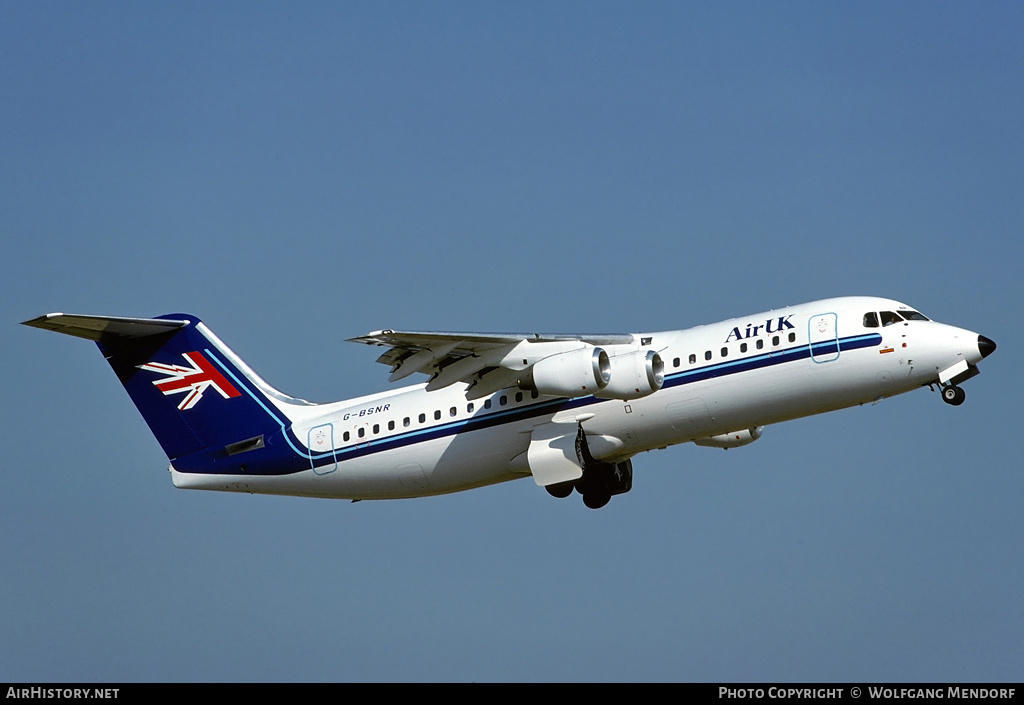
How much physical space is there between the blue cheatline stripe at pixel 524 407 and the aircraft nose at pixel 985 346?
1.51m

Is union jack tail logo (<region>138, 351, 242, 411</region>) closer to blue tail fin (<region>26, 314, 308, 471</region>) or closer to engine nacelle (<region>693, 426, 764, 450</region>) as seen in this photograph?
blue tail fin (<region>26, 314, 308, 471</region>)

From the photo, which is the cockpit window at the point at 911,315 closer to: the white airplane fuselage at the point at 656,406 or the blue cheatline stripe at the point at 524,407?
the white airplane fuselage at the point at 656,406

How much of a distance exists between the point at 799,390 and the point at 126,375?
41.1 ft

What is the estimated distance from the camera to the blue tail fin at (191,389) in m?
27.1

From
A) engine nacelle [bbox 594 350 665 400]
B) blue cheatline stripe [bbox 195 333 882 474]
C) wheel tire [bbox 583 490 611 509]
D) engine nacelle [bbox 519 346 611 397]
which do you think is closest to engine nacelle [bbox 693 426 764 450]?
wheel tire [bbox 583 490 611 509]

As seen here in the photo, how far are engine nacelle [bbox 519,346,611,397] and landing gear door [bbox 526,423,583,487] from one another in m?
1.11

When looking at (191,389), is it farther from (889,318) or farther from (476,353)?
(889,318)

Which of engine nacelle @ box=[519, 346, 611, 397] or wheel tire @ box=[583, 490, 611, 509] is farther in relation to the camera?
wheel tire @ box=[583, 490, 611, 509]

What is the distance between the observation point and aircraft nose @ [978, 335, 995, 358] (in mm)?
22766

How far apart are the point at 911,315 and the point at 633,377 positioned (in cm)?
457

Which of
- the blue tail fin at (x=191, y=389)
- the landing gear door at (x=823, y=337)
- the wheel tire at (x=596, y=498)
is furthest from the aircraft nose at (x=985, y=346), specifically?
the blue tail fin at (x=191, y=389)

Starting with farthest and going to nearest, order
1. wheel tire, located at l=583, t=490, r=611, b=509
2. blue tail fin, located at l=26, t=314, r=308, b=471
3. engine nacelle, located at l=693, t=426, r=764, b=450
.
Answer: blue tail fin, located at l=26, t=314, r=308, b=471 < engine nacelle, located at l=693, t=426, r=764, b=450 < wheel tire, located at l=583, t=490, r=611, b=509

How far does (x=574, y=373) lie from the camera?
76.4 ft
